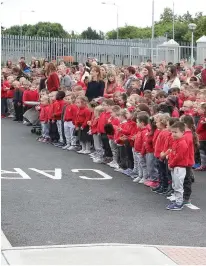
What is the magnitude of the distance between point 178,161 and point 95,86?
8442mm

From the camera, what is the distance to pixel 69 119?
19.0 m

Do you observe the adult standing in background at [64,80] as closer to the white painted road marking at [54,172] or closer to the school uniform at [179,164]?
the white painted road marking at [54,172]

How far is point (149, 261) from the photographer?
8359 millimetres

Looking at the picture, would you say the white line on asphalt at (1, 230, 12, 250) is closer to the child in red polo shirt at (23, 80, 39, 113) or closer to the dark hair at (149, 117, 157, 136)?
the dark hair at (149, 117, 157, 136)

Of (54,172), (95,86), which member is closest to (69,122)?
(95,86)

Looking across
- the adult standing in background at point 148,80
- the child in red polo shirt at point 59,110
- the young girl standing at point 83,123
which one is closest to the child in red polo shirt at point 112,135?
the young girl standing at point 83,123

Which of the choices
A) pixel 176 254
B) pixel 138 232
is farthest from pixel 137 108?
pixel 176 254

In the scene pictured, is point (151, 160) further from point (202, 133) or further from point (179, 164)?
point (202, 133)

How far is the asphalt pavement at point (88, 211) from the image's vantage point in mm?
9789

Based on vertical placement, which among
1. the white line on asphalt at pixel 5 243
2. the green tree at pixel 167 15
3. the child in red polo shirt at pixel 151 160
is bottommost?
the white line on asphalt at pixel 5 243

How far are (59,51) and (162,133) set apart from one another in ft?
104

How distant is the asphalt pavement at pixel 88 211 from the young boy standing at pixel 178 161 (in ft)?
0.74

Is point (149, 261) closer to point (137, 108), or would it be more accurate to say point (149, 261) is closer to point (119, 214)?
point (119, 214)

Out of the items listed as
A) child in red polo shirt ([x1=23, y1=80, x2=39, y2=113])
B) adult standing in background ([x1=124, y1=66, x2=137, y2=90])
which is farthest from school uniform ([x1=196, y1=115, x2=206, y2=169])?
child in red polo shirt ([x1=23, y1=80, x2=39, y2=113])
